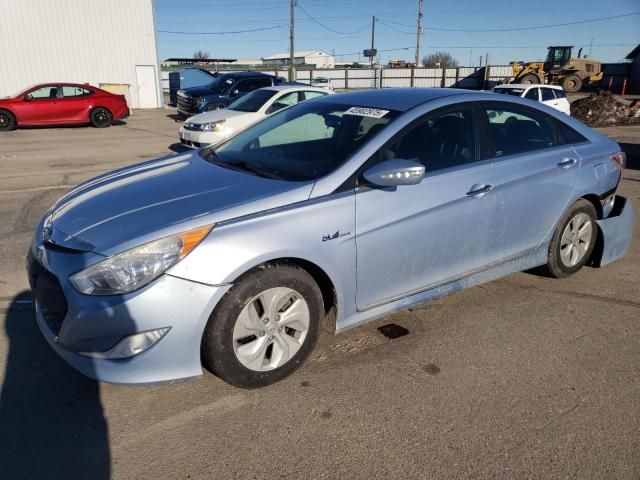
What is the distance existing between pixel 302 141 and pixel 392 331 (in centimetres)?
151

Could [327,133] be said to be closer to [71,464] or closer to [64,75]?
[71,464]

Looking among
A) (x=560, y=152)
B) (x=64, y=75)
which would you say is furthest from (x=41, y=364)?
(x=64, y=75)

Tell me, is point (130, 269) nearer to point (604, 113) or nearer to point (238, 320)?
point (238, 320)

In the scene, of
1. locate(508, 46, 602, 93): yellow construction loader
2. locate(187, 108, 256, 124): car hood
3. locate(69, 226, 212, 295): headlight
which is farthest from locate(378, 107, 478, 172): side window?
locate(508, 46, 602, 93): yellow construction loader

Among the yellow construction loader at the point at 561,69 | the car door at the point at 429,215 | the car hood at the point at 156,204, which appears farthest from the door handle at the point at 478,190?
the yellow construction loader at the point at 561,69

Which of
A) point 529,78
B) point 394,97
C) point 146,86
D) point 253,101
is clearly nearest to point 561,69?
point 529,78

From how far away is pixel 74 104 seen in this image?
59.0 ft

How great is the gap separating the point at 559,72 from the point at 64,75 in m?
32.7

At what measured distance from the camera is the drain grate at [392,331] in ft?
11.6

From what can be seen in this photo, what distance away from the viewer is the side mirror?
2994mm

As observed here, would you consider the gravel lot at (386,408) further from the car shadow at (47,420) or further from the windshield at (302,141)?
the windshield at (302,141)

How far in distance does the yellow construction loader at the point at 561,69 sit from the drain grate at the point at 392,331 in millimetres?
35740

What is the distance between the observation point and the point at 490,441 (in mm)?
2498

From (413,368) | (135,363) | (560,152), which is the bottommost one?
(413,368)
